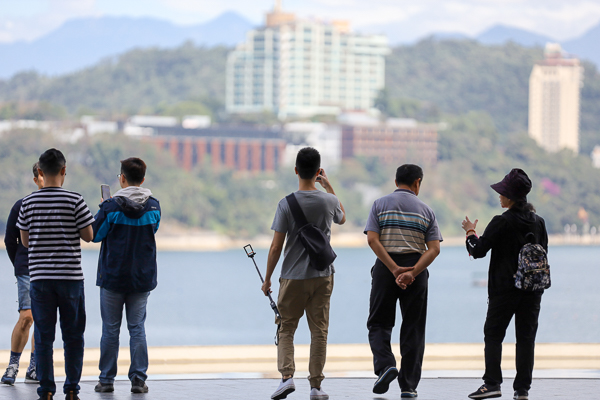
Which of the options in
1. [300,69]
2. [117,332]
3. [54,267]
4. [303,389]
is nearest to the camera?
[54,267]

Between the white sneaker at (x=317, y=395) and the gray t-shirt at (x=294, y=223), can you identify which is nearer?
the white sneaker at (x=317, y=395)

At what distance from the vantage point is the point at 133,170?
5289 mm

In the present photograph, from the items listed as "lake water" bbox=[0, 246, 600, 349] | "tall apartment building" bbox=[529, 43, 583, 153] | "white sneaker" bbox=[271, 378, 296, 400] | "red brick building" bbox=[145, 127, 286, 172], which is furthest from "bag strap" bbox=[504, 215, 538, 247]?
"tall apartment building" bbox=[529, 43, 583, 153]

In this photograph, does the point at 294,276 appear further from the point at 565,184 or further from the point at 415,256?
the point at 565,184

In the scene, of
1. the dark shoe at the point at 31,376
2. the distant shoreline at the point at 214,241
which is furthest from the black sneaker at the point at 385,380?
the distant shoreline at the point at 214,241

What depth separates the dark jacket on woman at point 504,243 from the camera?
5.23m

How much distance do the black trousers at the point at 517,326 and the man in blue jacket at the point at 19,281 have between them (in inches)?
101

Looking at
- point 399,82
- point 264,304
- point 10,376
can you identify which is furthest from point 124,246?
point 399,82

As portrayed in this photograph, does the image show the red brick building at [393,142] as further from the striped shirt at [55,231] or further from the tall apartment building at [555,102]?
the striped shirt at [55,231]

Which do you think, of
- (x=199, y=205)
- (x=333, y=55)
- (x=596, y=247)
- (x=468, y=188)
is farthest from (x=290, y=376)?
(x=333, y=55)

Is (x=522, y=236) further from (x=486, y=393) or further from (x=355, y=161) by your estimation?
(x=355, y=161)

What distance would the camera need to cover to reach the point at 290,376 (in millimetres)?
5035

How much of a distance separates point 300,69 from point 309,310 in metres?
134

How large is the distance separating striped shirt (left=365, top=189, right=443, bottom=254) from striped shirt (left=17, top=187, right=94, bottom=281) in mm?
1560
